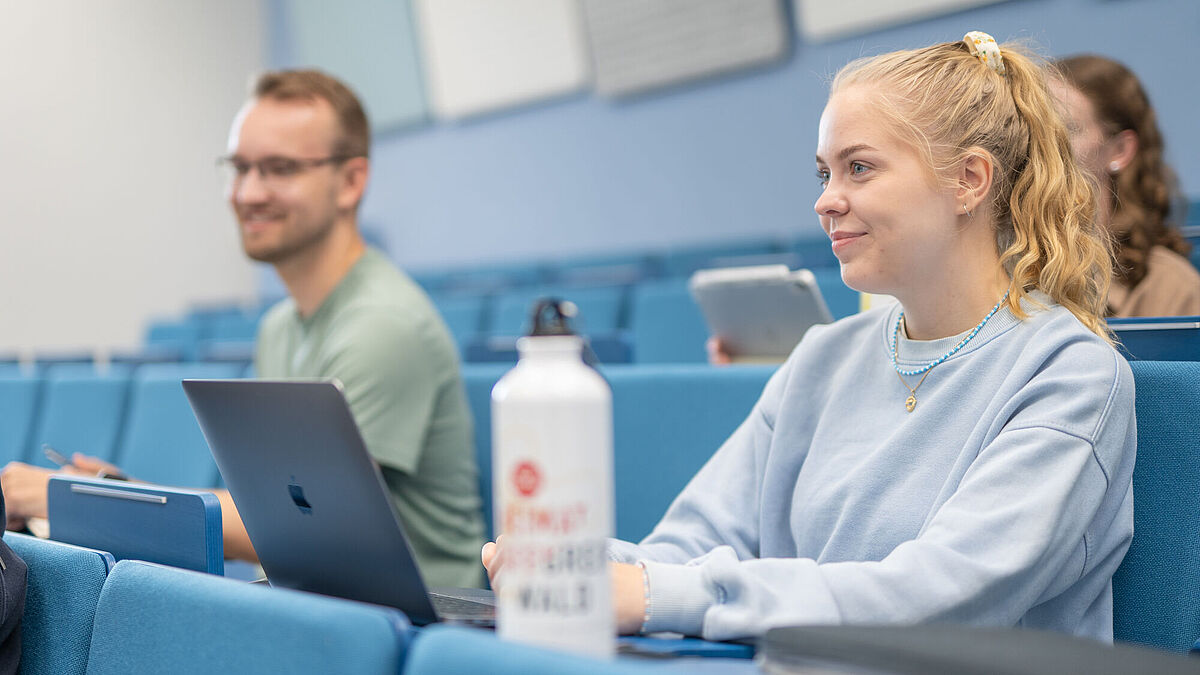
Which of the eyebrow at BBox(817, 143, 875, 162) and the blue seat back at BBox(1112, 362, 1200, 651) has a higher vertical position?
the eyebrow at BBox(817, 143, 875, 162)

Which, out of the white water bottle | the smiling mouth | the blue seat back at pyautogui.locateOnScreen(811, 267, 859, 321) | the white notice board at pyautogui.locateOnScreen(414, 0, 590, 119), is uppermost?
the white notice board at pyautogui.locateOnScreen(414, 0, 590, 119)

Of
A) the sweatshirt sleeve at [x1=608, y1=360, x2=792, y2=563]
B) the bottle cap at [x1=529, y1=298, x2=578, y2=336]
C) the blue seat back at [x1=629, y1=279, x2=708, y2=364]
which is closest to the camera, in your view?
the bottle cap at [x1=529, y1=298, x2=578, y2=336]

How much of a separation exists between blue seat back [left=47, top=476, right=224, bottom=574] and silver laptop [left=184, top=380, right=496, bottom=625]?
0.13ft

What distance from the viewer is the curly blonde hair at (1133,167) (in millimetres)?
2139

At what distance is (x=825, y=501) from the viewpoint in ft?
3.97

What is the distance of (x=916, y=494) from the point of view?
1133 millimetres

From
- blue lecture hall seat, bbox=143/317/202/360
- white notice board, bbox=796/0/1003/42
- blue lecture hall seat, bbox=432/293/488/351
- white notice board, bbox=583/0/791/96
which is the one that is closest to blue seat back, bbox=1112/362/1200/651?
blue lecture hall seat, bbox=432/293/488/351

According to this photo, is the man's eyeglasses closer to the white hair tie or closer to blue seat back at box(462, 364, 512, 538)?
blue seat back at box(462, 364, 512, 538)

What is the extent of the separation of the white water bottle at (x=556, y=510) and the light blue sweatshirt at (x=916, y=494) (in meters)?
0.30

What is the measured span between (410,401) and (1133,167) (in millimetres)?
1497

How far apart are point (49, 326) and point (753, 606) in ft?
22.6

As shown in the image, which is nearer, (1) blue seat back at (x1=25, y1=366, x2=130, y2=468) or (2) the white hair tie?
(2) the white hair tie

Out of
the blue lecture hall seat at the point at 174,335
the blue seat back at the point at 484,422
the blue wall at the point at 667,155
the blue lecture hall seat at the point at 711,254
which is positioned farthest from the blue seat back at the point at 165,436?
the blue lecture hall seat at the point at 174,335

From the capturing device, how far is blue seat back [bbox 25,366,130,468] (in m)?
2.65
